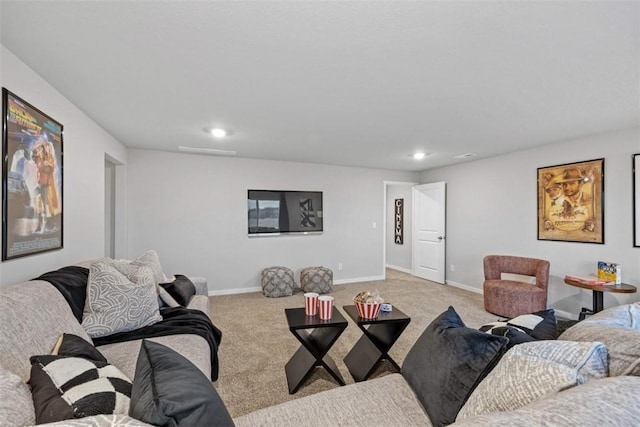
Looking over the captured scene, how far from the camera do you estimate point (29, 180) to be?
1891mm

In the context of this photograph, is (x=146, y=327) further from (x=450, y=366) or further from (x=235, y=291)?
(x=235, y=291)

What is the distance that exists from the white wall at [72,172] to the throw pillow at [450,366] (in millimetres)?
2316

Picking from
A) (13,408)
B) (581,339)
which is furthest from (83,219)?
(581,339)

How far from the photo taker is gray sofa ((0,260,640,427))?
2.09 ft

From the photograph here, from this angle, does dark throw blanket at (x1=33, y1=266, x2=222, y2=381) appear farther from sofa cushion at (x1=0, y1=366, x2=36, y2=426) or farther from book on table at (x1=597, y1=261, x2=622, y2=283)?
book on table at (x1=597, y1=261, x2=622, y2=283)

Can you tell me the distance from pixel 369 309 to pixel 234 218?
10.9ft

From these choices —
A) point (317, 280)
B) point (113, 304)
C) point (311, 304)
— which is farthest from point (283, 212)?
point (113, 304)

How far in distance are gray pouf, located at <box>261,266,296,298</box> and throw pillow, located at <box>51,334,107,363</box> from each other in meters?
3.36

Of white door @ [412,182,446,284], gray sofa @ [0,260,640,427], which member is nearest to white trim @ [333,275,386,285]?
white door @ [412,182,446,284]

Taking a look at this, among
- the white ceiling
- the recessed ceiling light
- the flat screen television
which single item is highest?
the white ceiling

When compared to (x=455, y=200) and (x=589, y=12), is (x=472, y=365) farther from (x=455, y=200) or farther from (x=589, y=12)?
(x=455, y=200)

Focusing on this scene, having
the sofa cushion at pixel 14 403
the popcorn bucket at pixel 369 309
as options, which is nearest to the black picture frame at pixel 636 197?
the popcorn bucket at pixel 369 309

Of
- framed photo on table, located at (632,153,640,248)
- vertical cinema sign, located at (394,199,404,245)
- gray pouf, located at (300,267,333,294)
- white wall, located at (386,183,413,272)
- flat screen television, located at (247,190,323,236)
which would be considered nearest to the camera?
framed photo on table, located at (632,153,640,248)

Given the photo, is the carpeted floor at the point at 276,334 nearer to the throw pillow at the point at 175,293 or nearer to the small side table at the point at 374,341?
the small side table at the point at 374,341
